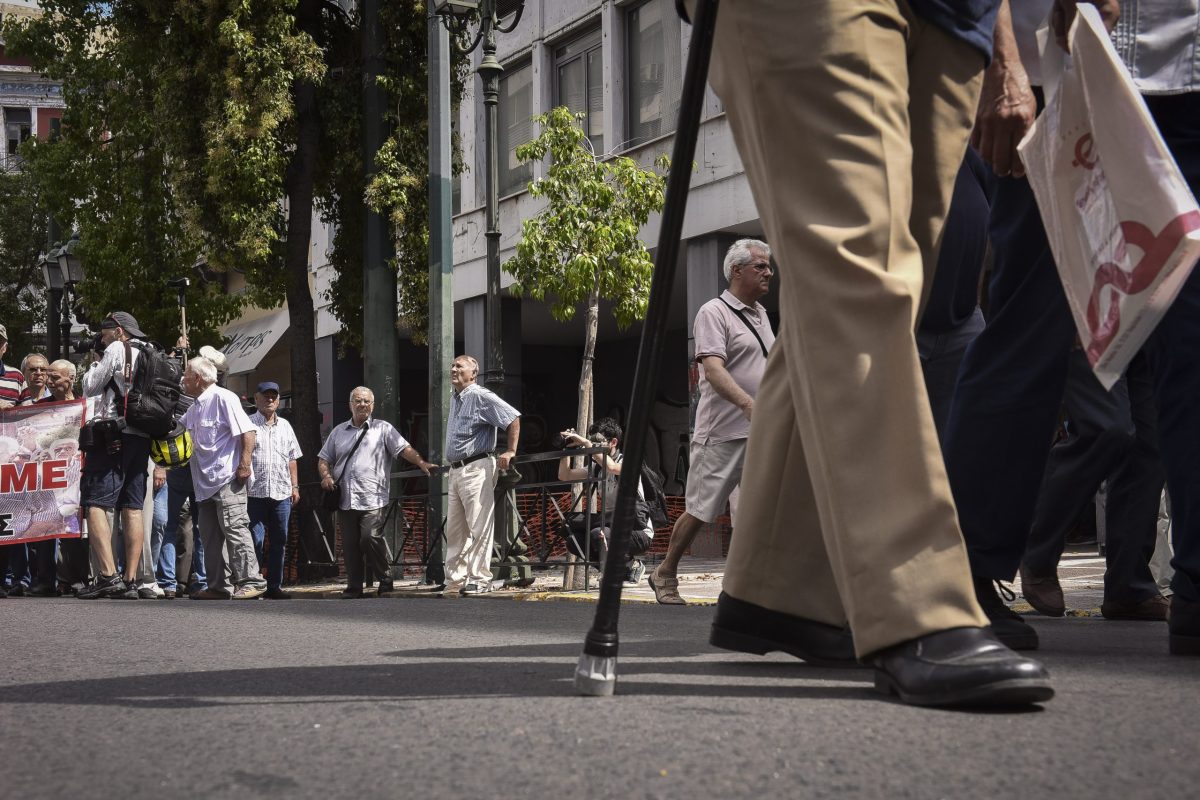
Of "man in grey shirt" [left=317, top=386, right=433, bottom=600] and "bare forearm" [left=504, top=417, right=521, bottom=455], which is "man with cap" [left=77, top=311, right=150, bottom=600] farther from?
"bare forearm" [left=504, top=417, right=521, bottom=455]

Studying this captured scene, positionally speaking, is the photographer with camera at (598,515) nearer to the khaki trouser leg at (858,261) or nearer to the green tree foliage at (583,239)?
the green tree foliage at (583,239)

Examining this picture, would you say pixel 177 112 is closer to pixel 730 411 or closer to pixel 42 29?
pixel 42 29

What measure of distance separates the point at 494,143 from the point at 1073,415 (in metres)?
10.1

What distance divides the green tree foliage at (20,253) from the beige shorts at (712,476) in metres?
35.3

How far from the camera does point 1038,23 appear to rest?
4.02m

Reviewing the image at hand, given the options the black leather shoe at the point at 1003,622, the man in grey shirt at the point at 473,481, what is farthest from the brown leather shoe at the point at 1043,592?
the man in grey shirt at the point at 473,481

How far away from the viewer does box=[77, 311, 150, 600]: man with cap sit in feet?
37.5

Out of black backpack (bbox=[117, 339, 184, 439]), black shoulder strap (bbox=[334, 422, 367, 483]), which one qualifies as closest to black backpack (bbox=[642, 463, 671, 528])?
black shoulder strap (bbox=[334, 422, 367, 483])

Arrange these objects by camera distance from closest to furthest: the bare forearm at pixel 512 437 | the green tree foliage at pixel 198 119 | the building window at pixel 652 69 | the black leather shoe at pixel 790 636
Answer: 1. the black leather shoe at pixel 790 636
2. the bare forearm at pixel 512 437
3. the green tree foliage at pixel 198 119
4. the building window at pixel 652 69

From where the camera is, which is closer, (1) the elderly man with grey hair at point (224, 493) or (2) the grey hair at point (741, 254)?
(2) the grey hair at point (741, 254)

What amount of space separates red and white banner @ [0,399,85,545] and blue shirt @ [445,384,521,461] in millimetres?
3376

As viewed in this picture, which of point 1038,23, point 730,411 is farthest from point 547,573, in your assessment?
point 1038,23

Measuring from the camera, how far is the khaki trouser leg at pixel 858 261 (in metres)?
2.50

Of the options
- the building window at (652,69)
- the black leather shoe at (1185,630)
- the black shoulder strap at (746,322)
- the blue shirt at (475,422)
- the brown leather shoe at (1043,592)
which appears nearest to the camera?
the black leather shoe at (1185,630)
